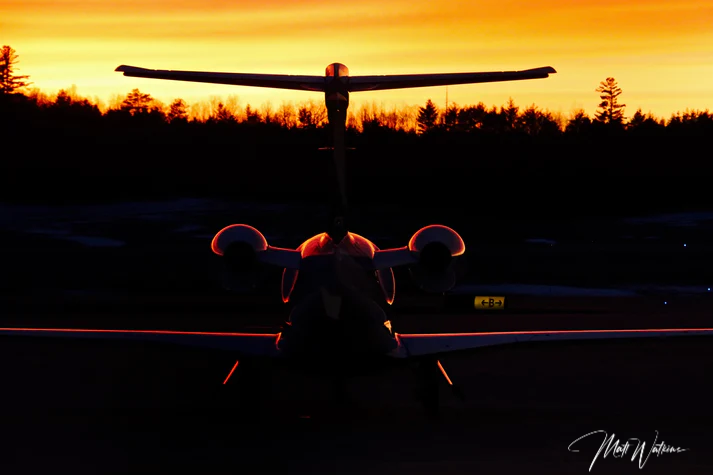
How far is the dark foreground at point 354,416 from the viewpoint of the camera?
38.4 ft

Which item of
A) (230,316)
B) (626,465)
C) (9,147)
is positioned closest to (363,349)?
(626,465)

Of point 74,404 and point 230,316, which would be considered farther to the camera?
point 230,316

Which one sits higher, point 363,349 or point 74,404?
point 363,349

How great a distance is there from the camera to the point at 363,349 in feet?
45.2

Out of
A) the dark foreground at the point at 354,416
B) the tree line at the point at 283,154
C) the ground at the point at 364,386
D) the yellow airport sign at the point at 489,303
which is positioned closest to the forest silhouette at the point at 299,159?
the tree line at the point at 283,154

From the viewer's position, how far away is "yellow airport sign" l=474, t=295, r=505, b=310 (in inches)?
1081

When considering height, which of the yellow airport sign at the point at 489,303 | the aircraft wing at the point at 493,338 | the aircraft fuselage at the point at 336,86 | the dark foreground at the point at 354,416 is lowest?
the yellow airport sign at the point at 489,303

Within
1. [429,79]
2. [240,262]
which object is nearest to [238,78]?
[240,262]

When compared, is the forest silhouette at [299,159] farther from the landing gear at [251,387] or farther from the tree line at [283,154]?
the landing gear at [251,387]

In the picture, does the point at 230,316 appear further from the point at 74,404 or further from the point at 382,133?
the point at 382,133

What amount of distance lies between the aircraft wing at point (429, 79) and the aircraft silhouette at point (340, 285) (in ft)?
0.05

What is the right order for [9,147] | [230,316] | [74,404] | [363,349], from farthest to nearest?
[9,147]
[230,316]
[74,404]
[363,349]

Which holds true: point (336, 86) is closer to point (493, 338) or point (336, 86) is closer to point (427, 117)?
point (493, 338)

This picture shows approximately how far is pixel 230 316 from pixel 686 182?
3630 centimetres
